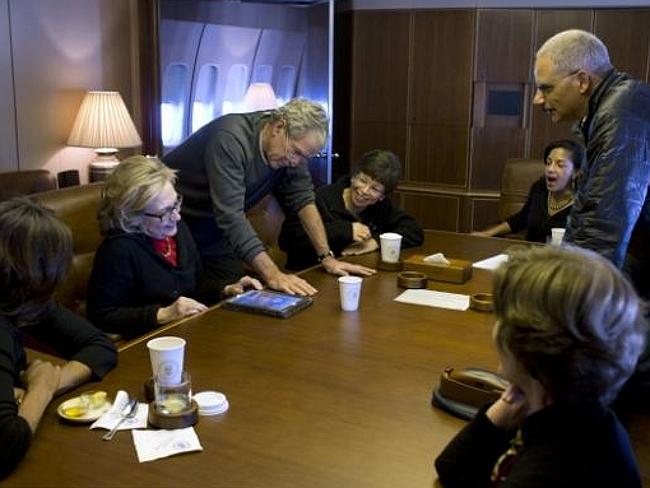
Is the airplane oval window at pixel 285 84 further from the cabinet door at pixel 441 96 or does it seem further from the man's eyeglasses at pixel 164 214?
the man's eyeglasses at pixel 164 214

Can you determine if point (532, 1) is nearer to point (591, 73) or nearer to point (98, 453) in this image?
point (591, 73)

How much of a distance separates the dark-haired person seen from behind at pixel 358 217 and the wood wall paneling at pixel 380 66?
291 centimetres

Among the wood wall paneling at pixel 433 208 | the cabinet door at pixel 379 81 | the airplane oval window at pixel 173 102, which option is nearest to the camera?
the airplane oval window at pixel 173 102

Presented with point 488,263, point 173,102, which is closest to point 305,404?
point 488,263

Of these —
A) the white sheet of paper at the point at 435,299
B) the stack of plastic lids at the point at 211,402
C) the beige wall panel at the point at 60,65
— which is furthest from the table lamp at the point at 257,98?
the stack of plastic lids at the point at 211,402

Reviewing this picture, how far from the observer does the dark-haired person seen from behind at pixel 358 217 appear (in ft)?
10.1

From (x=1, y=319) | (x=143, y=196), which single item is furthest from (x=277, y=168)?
(x=1, y=319)

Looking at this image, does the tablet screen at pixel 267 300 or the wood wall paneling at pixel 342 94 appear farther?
the wood wall paneling at pixel 342 94

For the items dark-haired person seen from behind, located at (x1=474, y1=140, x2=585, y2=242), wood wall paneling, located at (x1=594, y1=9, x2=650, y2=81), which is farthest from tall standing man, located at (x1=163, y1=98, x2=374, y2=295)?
wood wall paneling, located at (x1=594, y1=9, x2=650, y2=81)

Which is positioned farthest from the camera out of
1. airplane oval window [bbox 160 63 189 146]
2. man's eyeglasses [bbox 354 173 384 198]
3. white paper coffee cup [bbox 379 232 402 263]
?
airplane oval window [bbox 160 63 189 146]

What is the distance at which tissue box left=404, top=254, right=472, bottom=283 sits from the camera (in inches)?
102

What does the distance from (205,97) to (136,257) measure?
290 centimetres

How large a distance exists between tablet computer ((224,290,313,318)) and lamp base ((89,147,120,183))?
2151mm

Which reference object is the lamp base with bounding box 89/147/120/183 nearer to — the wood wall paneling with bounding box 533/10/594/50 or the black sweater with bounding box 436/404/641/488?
the wood wall paneling with bounding box 533/10/594/50
